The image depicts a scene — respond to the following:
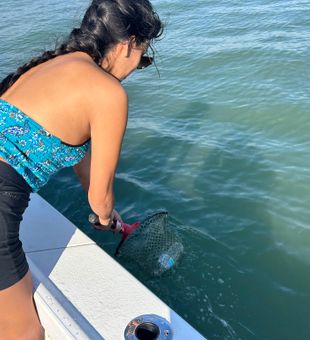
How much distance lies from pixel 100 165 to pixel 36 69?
0.60 meters

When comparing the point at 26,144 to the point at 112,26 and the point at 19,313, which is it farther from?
the point at 19,313

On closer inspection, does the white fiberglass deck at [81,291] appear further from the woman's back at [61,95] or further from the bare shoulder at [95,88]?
the bare shoulder at [95,88]

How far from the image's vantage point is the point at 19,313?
221cm

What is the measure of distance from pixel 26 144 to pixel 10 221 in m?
0.40

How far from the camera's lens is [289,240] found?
4293 mm

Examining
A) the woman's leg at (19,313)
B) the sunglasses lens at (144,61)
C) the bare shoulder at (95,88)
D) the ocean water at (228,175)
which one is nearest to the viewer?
the bare shoulder at (95,88)

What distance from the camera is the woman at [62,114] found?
1.96 metres

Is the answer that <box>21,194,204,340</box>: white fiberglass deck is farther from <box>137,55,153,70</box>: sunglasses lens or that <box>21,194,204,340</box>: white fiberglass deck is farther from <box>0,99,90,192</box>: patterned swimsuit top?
<box>137,55,153,70</box>: sunglasses lens

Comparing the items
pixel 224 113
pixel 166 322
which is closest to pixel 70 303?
pixel 166 322

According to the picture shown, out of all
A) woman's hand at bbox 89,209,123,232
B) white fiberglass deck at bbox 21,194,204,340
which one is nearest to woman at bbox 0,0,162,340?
white fiberglass deck at bbox 21,194,204,340

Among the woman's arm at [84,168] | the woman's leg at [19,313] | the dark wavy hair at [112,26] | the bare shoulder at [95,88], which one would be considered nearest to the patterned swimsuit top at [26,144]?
the bare shoulder at [95,88]

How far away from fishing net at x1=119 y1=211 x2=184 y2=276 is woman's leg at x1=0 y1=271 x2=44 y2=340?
4.26ft

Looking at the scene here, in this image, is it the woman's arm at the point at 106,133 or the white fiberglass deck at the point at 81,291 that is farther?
the white fiberglass deck at the point at 81,291

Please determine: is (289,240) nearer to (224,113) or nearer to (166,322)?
(166,322)
